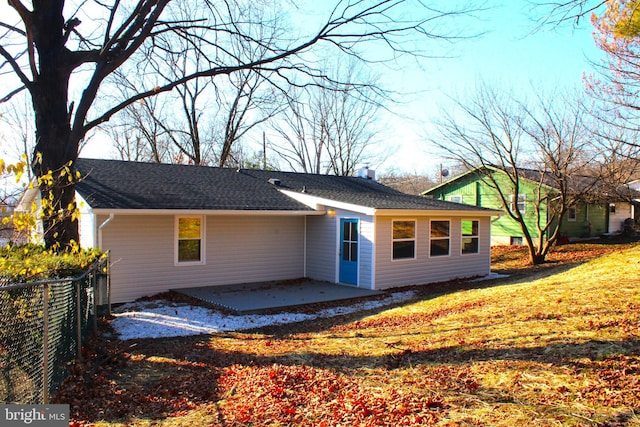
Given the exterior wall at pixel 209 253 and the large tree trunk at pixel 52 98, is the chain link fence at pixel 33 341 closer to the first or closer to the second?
the large tree trunk at pixel 52 98

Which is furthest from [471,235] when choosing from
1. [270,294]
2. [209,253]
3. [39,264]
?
[39,264]

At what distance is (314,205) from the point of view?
15086mm

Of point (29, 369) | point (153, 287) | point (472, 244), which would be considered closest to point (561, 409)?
point (29, 369)

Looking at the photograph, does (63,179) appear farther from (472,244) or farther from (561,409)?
(472,244)

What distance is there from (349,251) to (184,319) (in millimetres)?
5726

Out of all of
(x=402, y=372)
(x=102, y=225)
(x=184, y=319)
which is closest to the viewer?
(x=402, y=372)

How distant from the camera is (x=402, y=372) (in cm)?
531

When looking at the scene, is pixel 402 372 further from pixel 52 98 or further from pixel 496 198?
pixel 496 198

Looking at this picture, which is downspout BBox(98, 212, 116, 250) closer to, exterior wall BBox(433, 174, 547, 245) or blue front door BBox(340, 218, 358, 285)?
blue front door BBox(340, 218, 358, 285)

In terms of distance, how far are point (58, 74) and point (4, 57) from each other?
835mm

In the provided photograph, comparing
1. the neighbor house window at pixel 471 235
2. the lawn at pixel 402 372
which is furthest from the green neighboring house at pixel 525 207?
the lawn at pixel 402 372

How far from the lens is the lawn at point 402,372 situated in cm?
414

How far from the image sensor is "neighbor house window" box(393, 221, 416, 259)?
46.6 feet

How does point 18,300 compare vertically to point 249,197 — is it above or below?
below
